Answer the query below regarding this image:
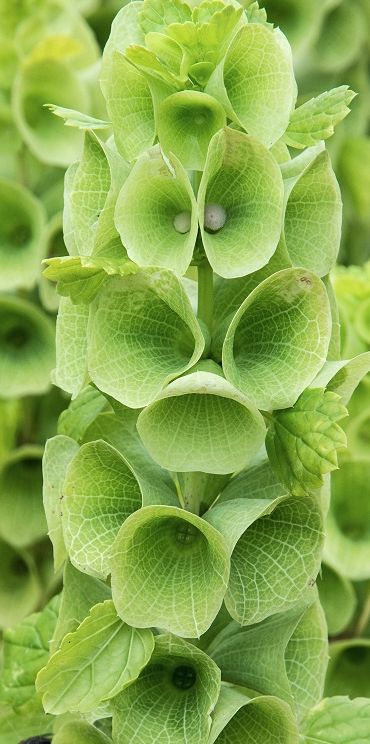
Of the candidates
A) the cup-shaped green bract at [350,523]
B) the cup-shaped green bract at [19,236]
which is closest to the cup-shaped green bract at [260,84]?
the cup-shaped green bract at [350,523]

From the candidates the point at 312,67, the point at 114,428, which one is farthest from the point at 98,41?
the point at 114,428

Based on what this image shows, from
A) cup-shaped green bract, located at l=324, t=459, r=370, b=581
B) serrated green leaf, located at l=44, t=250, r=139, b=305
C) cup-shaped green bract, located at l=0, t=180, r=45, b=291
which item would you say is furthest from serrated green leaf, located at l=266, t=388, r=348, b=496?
cup-shaped green bract, located at l=0, t=180, r=45, b=291

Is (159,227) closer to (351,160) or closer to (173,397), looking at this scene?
(173,397)

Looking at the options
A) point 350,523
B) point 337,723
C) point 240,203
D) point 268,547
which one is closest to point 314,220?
point 240,203

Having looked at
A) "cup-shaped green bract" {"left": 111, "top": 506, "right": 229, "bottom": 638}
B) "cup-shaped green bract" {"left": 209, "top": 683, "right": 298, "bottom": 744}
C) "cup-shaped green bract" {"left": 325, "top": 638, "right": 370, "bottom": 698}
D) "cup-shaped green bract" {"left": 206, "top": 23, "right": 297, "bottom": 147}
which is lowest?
"cup-shaped green bract" {"left": 325, "top": 638, "right": 370, "bottom": 698}

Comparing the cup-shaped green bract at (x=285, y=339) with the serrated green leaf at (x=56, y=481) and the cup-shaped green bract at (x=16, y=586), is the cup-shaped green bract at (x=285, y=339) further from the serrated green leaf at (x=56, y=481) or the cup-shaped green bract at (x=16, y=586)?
the cup-shaped green bract at (x=16, y=586)

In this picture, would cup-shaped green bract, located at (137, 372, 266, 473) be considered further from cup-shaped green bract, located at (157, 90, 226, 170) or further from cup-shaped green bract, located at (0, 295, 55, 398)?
cup-shaped green bract, located at (0, 295, 55, 398)
